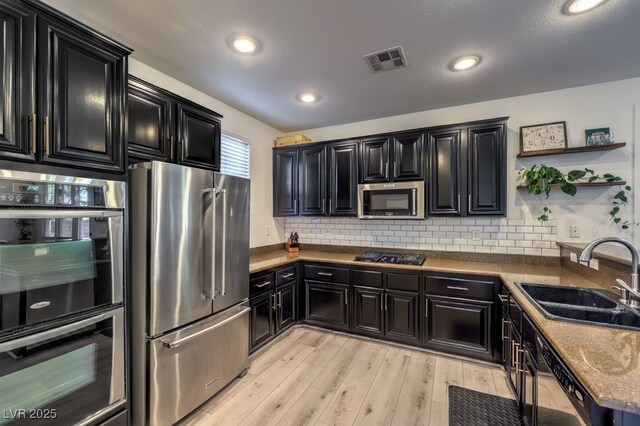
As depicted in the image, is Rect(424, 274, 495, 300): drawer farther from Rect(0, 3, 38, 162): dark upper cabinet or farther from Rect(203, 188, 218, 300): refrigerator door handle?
Rect(0, 3, 38, 162): dark upper cabinet

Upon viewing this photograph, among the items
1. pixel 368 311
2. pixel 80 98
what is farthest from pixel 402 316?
pixel 80 98

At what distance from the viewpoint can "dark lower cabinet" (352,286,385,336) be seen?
3045mm

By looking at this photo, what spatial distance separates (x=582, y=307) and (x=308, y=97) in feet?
9.16

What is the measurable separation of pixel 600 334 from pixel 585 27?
6.48 feet

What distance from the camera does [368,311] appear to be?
3111mm

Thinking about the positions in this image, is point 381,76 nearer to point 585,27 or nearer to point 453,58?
point 453,58

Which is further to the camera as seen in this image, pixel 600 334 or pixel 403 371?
pixel 403 371

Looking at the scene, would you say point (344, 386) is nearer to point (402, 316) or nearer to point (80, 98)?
point (402, 316)

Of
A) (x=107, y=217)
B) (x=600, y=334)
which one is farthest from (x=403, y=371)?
(x=107, y=217)

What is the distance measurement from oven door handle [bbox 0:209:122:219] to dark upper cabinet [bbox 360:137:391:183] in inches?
100

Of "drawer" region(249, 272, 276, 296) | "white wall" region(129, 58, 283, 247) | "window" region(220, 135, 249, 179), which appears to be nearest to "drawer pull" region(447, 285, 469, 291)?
"drawer" region(249, 272, 276, 296)

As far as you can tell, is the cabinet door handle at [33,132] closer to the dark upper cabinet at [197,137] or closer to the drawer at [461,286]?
the dark upper cabinet at [197,137]

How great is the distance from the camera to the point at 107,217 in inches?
61.0

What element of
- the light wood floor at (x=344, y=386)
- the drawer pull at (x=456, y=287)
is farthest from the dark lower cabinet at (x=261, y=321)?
the drawer pull at (x=456, y=287)
